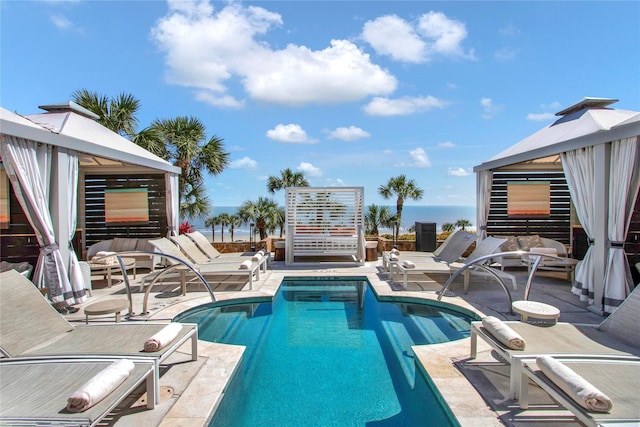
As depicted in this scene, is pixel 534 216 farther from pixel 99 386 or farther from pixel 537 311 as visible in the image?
pixel 99 386

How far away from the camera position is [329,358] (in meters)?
4.08

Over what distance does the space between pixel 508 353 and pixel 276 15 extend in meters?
Answer: 8.43

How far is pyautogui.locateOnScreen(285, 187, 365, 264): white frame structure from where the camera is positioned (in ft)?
32.3

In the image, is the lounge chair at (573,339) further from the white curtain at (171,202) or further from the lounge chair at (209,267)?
the white curtain at (171,202)

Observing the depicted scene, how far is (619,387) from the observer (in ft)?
7.61

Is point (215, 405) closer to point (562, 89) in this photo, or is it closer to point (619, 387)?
point (619, 387)

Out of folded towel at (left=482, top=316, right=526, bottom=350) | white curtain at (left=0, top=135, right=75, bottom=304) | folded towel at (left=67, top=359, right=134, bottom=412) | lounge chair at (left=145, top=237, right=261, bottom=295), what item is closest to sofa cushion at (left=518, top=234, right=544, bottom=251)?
lounge chair at (left=145, top=237, right=261, bottom=295)

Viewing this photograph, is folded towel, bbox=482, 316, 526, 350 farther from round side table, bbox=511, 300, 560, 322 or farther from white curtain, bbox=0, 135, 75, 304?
white curtain, bbox=0, 135, 75, 304

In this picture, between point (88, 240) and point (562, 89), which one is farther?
point (562, 89)

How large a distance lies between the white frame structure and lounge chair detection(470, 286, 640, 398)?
6.16m

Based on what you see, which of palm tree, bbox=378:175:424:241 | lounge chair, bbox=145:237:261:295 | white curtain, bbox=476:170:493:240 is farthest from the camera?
palm tree, bbox=378:175:424:241

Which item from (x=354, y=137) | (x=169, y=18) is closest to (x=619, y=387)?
(x=169, y=18)

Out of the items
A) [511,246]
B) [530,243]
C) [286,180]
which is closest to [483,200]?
[511,246]

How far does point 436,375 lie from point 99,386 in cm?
267
